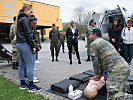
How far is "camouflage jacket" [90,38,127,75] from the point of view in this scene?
2.85 meters

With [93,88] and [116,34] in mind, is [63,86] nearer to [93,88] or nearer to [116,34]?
[93,88]

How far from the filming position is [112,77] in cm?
282

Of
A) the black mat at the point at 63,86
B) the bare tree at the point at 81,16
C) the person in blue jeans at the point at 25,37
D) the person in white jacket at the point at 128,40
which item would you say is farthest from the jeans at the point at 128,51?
the bare tree at the point at 81,16

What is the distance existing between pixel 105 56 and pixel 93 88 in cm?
81

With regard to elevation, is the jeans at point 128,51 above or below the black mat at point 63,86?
above

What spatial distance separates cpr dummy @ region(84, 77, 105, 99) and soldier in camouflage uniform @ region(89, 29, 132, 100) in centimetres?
33

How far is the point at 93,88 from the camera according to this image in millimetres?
3164

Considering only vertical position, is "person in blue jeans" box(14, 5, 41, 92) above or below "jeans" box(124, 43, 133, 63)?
above

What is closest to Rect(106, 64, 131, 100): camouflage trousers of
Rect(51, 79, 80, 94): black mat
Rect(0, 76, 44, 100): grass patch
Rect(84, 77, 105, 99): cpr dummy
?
Rect(84, 77, 105, 99): cpr dummy

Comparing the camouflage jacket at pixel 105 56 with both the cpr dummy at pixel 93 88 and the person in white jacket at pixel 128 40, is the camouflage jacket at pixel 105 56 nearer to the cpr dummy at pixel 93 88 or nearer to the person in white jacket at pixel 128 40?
the cpr dummy at pixel 93 88

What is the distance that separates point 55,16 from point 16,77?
31079 mm

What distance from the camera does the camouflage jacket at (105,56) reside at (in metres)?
2.85

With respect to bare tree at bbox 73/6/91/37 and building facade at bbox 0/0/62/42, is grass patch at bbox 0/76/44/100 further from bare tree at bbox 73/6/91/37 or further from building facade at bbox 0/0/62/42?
bare tree at bbox 73/6/91/37

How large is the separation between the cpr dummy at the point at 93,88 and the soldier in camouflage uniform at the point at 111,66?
12.9 inches
